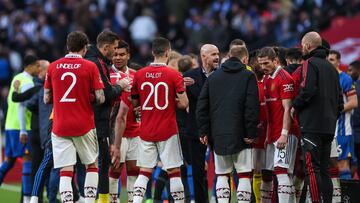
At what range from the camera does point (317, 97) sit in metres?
13.2

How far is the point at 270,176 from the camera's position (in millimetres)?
13883

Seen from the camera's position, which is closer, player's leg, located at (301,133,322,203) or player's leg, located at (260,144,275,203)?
player's leg, located at (301,133,322,203)

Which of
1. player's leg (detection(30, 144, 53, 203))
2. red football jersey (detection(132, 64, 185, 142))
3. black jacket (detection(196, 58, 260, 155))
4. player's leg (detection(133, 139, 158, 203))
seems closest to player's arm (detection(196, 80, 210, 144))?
black jacket (detection(196, 58, 260, 155))

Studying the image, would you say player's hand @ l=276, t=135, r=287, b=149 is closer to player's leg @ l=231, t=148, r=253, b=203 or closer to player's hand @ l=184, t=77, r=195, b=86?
player's leg @ l=231, t=148, r=253, b=203

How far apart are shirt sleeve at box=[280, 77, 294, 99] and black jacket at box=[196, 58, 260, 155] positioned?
1.64 feet

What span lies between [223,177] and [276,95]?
136cm

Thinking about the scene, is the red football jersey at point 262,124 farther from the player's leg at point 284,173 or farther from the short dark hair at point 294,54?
the short dark hair at point 294,54

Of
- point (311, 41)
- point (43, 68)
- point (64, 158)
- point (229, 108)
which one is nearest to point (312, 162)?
point (229, 108)

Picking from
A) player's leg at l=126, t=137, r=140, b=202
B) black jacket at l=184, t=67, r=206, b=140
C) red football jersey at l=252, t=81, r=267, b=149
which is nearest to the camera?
red football jersey at l=252, t=81, r=267, b=149

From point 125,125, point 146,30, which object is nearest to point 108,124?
point 125,125

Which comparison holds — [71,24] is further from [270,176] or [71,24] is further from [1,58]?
[270,176]

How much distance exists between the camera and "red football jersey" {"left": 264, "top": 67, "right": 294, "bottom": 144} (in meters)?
13.4

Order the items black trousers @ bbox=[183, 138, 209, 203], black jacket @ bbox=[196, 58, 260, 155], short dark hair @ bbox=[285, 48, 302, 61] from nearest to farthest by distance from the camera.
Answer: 1. black jacket @ bbox=[196, 58, 260, 155]
2. black trousers @ bbox=[183, 138, 209, 203]
3. short dark hair @ bbox=[285, 48, 302, 61]

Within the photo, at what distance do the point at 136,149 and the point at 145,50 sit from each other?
1310 centimetres
